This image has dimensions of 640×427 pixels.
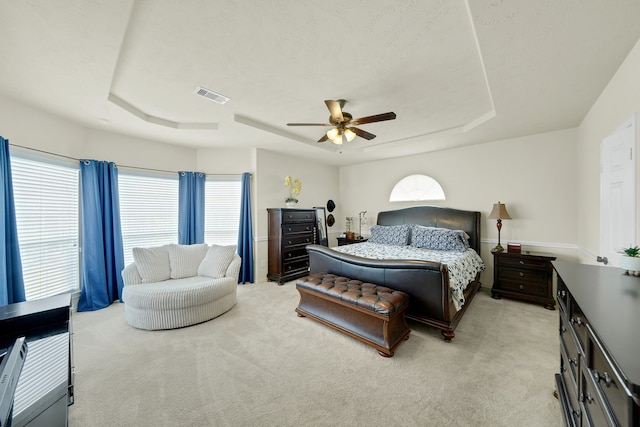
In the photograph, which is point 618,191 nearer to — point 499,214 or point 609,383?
point 499,214

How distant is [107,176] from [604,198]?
20.8 ft

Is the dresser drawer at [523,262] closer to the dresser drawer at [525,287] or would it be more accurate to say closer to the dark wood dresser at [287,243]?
the dresser drawer at [525,287]

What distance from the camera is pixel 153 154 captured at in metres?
4.25

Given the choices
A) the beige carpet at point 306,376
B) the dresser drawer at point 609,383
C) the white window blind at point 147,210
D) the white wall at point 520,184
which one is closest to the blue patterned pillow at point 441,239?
the white wall at point 520,184

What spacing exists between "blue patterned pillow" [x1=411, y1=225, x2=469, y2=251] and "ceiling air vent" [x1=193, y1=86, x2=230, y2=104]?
12.3 feet

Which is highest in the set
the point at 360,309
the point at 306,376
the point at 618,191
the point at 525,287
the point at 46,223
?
the point at 618,191

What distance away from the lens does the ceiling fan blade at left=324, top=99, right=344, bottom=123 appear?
7.71ft

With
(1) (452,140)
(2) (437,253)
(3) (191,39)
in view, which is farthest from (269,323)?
(1) (452,140)

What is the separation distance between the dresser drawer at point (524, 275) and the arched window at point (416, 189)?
66.6 inches

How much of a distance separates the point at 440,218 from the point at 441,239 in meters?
0.77

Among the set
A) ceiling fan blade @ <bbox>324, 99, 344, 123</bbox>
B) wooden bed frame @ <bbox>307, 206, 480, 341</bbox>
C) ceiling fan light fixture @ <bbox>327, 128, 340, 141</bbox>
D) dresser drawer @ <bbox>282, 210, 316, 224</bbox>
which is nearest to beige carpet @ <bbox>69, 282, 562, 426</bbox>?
wooden bed frame @ <bbox>307, 206, 480, 341</bbox>

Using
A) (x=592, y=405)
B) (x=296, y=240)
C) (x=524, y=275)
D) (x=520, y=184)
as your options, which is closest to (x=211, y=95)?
(x=296, y=240)

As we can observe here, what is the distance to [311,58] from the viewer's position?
2.06 meters

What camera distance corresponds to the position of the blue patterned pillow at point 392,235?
14.9 ft
